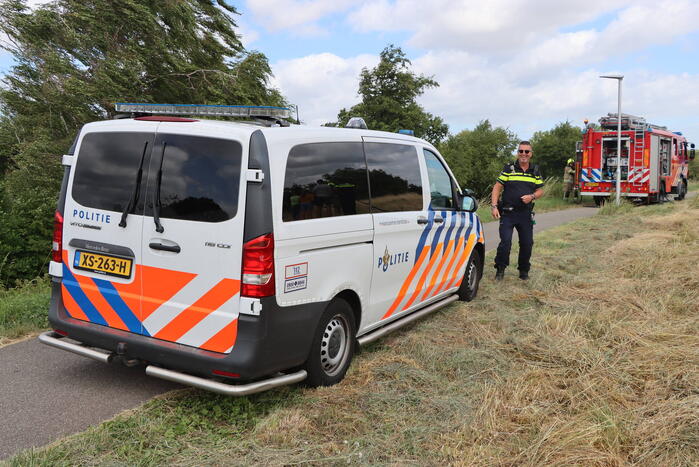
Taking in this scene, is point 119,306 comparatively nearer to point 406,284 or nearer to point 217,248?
point 217,248

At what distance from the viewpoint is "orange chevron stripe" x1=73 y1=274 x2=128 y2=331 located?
3740 millimetres

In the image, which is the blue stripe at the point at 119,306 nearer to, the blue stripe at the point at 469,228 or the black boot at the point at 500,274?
the blue stripe at the point at 469,228

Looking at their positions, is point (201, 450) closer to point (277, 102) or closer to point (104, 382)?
point (104, 382)

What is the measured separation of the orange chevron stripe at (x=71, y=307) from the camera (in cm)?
391

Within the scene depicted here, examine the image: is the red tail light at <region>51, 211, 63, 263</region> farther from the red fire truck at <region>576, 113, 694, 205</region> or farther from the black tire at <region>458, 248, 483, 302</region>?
the red fire truck at <region>576, 113, 694, 205</region>

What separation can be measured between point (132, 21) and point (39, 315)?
1112 centimetres

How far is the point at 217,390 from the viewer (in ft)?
10.7

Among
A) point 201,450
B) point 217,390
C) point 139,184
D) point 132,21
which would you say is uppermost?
point 132,21

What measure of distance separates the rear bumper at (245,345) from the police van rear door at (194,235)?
0.08 m

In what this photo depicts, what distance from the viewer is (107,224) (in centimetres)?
371

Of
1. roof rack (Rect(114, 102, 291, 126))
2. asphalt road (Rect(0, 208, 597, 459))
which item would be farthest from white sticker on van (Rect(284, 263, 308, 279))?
asphalt road (Rect(0, 208, 597, 459))

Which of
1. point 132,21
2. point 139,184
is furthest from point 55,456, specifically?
point 132,21

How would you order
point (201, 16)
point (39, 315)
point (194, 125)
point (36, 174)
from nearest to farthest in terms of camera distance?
point (194, 125), point (39, 315), point (36, 174), point (201, 16)

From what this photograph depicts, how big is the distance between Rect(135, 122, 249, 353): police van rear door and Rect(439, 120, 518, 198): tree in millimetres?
31033
